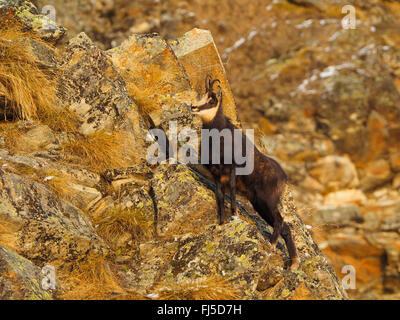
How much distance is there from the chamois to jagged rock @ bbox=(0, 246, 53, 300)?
266cm

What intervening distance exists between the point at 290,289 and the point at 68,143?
12.9ft

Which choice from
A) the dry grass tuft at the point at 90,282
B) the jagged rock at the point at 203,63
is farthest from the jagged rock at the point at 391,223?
the dry grass tuft at the point at 90,282

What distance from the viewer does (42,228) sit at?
5449 millimetres

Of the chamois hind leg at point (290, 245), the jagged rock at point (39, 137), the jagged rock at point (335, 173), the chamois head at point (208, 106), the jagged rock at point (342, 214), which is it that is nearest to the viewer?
the chamois hind leg at point (290, 245)

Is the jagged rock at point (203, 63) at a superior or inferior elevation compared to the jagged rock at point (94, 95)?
superior

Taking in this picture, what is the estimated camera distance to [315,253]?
721 cm

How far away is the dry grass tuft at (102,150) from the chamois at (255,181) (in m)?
1.34

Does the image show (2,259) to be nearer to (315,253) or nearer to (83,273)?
(83,273)

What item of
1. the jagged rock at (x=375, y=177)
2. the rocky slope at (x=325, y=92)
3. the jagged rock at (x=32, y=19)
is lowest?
the jagged rock at (x=32, y=19)

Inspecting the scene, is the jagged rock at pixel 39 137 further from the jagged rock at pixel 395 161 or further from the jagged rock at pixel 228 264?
the jagged rock at pixel 395 161

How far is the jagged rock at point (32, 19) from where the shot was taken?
8.27 m

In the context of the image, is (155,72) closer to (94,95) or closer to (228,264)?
(94,95)

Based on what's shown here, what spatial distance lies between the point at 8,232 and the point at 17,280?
93 cm

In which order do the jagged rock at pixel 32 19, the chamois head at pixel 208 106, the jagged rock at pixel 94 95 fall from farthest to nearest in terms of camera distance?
1. the jagged rock at pixel 32 19
2. the jagged rock at pixel 94 95
3. the chamois head at pixel 208 106
